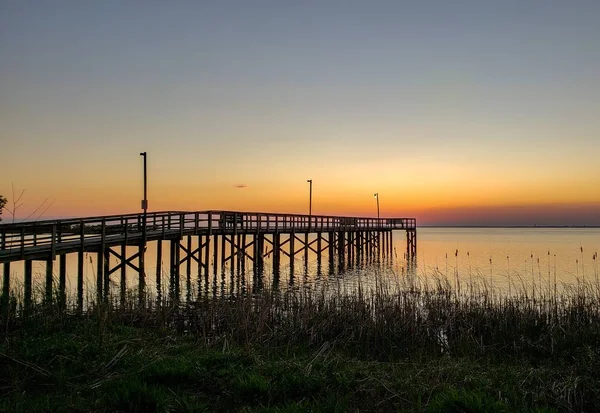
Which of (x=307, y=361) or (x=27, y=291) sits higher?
(x=27, y=291)

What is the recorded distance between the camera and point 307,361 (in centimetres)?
835

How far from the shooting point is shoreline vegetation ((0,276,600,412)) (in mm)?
6469

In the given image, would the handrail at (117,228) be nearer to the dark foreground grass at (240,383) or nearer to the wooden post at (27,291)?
the wooden post at (27,291)

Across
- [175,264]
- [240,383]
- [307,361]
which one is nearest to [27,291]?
[307,361]

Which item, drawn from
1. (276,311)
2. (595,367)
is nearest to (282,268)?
(276,311)

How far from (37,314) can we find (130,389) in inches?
225

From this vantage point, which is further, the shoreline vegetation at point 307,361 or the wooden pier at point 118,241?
the wooden pier at point 118,241

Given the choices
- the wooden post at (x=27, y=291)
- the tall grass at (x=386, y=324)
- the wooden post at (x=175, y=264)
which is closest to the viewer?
the tall grass at (x=386, y=324)

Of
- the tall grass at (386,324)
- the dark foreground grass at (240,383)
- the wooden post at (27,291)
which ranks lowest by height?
the tall grass at (386,324)

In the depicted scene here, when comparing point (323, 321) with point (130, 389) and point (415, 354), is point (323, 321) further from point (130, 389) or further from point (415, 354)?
point (130, 389)

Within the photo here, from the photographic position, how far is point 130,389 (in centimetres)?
648

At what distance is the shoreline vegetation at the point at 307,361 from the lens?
6469 millimetres

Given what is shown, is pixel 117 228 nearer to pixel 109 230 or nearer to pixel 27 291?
pixel 109 230

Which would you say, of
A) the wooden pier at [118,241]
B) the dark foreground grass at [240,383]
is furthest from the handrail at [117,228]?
the dark foreground grass at [240,383]
